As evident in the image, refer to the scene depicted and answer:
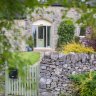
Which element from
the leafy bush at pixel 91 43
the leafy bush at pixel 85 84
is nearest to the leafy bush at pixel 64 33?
the leafy bush at pixel 91 43

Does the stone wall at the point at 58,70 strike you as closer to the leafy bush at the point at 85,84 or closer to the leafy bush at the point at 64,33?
the leafy bush at the point at 85,84

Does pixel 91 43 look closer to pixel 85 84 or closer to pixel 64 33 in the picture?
pixel 85 84

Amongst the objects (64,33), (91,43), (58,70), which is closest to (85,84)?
(58,70)

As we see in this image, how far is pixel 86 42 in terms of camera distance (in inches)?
510

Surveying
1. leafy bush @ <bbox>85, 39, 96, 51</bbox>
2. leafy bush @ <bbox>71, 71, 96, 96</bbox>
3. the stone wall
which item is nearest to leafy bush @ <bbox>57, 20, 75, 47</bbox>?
leafy bush @ <bbox>85, 39, 96, 51</bbox>

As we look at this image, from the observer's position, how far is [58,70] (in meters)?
10.8

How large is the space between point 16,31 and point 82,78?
8595mm

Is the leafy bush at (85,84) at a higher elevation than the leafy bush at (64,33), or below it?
below

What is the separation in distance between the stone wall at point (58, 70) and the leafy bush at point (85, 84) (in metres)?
0.30

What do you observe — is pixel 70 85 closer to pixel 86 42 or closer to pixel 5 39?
pixel 86 42

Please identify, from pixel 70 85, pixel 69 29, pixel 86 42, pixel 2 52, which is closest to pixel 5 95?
pixel 70 85

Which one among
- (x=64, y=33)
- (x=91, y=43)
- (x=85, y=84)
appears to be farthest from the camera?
(x=64, y=33)

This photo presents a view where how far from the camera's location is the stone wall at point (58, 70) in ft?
34.9

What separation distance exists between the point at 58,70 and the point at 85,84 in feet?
3.48
